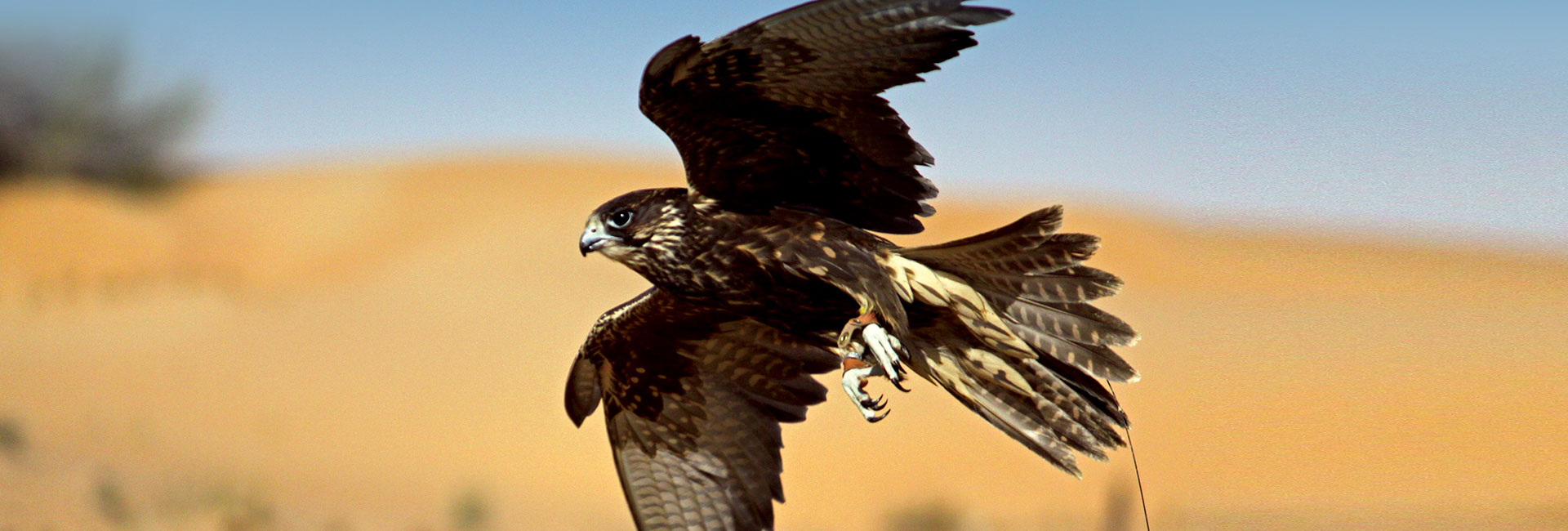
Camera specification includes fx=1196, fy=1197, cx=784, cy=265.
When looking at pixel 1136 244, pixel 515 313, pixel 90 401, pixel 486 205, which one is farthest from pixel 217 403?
pixel 1136 244

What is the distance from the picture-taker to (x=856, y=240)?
3.58 m

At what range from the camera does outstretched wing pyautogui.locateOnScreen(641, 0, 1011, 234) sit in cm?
313

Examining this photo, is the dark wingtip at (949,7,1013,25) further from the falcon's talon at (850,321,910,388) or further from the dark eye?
the dark eye

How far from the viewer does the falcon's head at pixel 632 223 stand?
11.7ft

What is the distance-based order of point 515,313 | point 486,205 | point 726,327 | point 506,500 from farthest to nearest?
point 486,205 → point 515,313 → point 506,500 → point 726,327

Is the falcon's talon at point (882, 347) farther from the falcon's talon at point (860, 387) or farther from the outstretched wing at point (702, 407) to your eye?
the outstretched wing at point (702, 407)

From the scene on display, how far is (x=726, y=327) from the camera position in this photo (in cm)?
423

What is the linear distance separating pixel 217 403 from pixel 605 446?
4.31m

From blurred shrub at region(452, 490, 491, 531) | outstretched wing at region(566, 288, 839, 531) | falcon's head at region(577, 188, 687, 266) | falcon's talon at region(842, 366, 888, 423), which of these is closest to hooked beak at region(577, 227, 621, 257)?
falcon's head at region(577, 188, 687, 266)

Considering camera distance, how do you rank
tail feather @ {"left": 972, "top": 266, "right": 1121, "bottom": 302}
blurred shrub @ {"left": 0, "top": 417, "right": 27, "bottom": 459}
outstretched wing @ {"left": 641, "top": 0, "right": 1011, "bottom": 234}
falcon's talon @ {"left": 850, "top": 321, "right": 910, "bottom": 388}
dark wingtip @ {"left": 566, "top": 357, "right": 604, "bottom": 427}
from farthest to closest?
blurred shrub @ {"left": 0, "top": 417, "right": 27, "bottom": 459}, dark wingtip @ {"left": 566, "top": 357, "right": 604, "bottom": 427}, tail feather @ {"left": 972, "top": 266, "right": 1121, "bottom": 302}, falcon's talon @ {"left": 850, "top": 321, "right": 910, "bottom": 388}, outstretched wing @ {"left": 641, "top": 0, "right": 1011, "bottom": 234}

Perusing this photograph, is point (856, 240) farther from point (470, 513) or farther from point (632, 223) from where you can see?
point (470, 513)

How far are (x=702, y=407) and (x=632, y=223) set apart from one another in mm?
1015

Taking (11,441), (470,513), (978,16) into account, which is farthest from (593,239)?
(11,441)

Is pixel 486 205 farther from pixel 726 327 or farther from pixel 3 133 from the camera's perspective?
pixel 726 327
